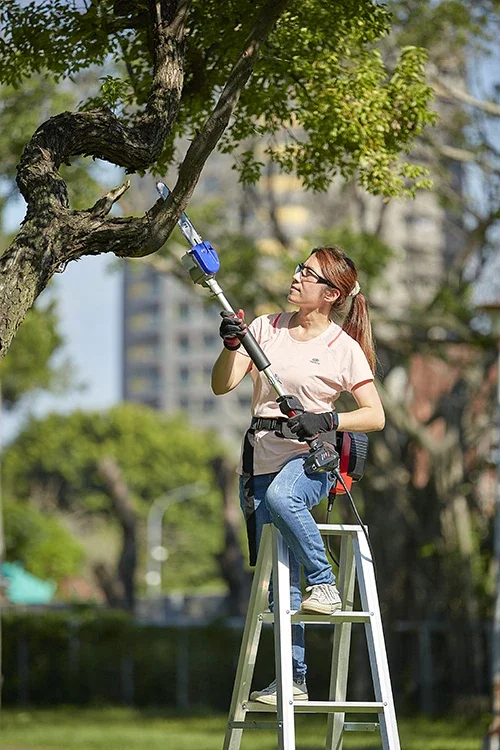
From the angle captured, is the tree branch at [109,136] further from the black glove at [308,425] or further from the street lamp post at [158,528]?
the street lamp post at [158,528]

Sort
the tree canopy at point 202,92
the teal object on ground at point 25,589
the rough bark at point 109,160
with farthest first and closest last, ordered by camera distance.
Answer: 1. the teal object on ground at point 25,589
2. the tree canopy at point 202,92
3. the rough bark at point 109,160

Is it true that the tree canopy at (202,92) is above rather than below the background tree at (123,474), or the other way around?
below

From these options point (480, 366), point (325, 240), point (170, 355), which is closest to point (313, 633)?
point (480, 366)

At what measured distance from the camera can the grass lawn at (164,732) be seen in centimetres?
1692

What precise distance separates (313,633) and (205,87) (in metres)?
18.1

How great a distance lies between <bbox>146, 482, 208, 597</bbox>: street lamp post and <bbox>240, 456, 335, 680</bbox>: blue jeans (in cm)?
7047

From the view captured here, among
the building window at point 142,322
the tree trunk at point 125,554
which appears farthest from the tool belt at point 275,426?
the building window at point 142,322

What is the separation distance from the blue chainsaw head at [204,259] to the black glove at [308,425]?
0.83m

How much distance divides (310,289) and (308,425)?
85cm

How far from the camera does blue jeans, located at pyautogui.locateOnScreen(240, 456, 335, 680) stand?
6.42 m

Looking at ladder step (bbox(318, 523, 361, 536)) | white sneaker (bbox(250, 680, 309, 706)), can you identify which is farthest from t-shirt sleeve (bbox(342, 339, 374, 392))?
white sneaker (bbox(250, 680, 309, 706))

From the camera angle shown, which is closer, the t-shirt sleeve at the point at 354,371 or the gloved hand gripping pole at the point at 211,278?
the gloved hand gripping pole at the point at 211,278

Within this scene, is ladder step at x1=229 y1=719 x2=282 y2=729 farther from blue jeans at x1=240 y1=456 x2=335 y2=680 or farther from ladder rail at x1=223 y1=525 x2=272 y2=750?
blue jeans at x1=240 y1=456 x2=335 y2=680

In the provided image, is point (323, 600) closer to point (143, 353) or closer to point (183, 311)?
point (183, 311)
